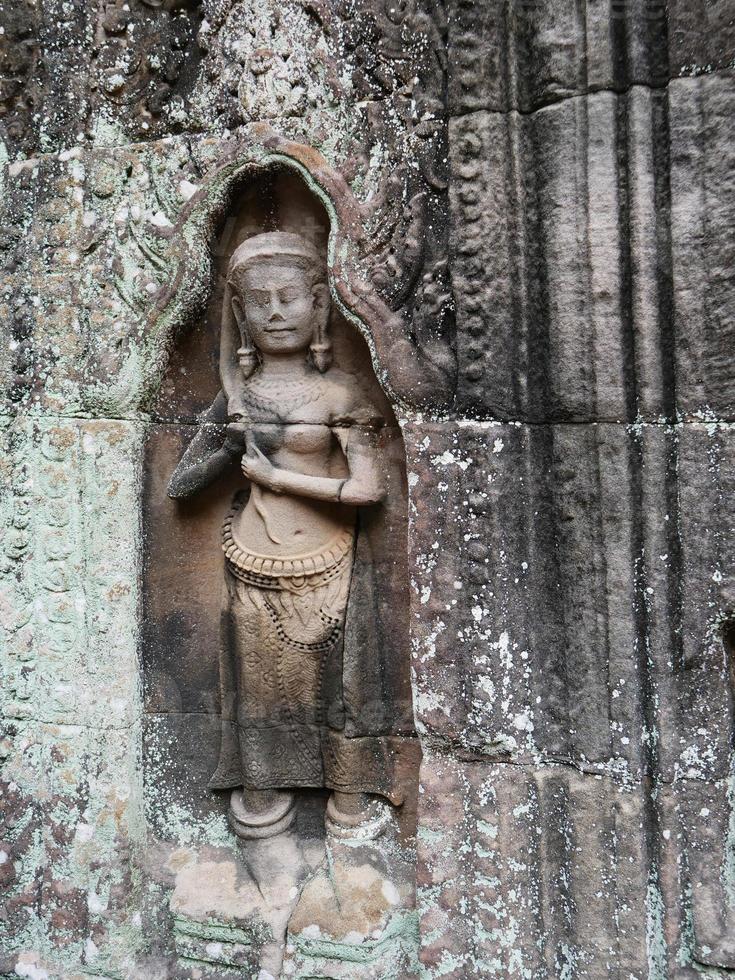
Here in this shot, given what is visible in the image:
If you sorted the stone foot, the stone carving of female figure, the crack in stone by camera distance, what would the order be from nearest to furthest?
the crack in stone < the stone foot < the stone carving of female figure

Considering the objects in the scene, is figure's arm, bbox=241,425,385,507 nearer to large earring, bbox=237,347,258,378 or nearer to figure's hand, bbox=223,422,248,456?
figure's hand, bbox=223,422,248,456

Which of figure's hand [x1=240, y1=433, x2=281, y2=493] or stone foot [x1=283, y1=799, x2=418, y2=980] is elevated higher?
figure's hand [x1=240, y1=433, x2=281, y2=493]

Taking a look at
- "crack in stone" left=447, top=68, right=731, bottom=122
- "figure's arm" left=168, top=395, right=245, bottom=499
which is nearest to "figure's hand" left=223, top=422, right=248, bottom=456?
"figure's arm" left=168, top=395, right=245, bottom=499

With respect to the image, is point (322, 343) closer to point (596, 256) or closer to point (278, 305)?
point (278, 305)

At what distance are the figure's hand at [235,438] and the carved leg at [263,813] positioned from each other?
1.31 m

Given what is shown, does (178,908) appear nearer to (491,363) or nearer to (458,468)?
(458,468)

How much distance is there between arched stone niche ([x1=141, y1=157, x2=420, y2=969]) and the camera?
3.16 metres

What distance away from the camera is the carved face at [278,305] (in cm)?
310

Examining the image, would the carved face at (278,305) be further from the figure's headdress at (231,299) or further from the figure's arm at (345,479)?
the figure's arm at (345,479)

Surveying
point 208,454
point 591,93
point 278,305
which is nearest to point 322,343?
point 278,305

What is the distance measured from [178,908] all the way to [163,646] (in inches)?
38.2

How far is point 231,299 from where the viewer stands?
10.7 feet

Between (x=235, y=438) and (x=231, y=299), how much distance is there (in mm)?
521

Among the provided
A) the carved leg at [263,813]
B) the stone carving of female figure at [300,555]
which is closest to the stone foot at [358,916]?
the stone carving of female figure at [300,555]
